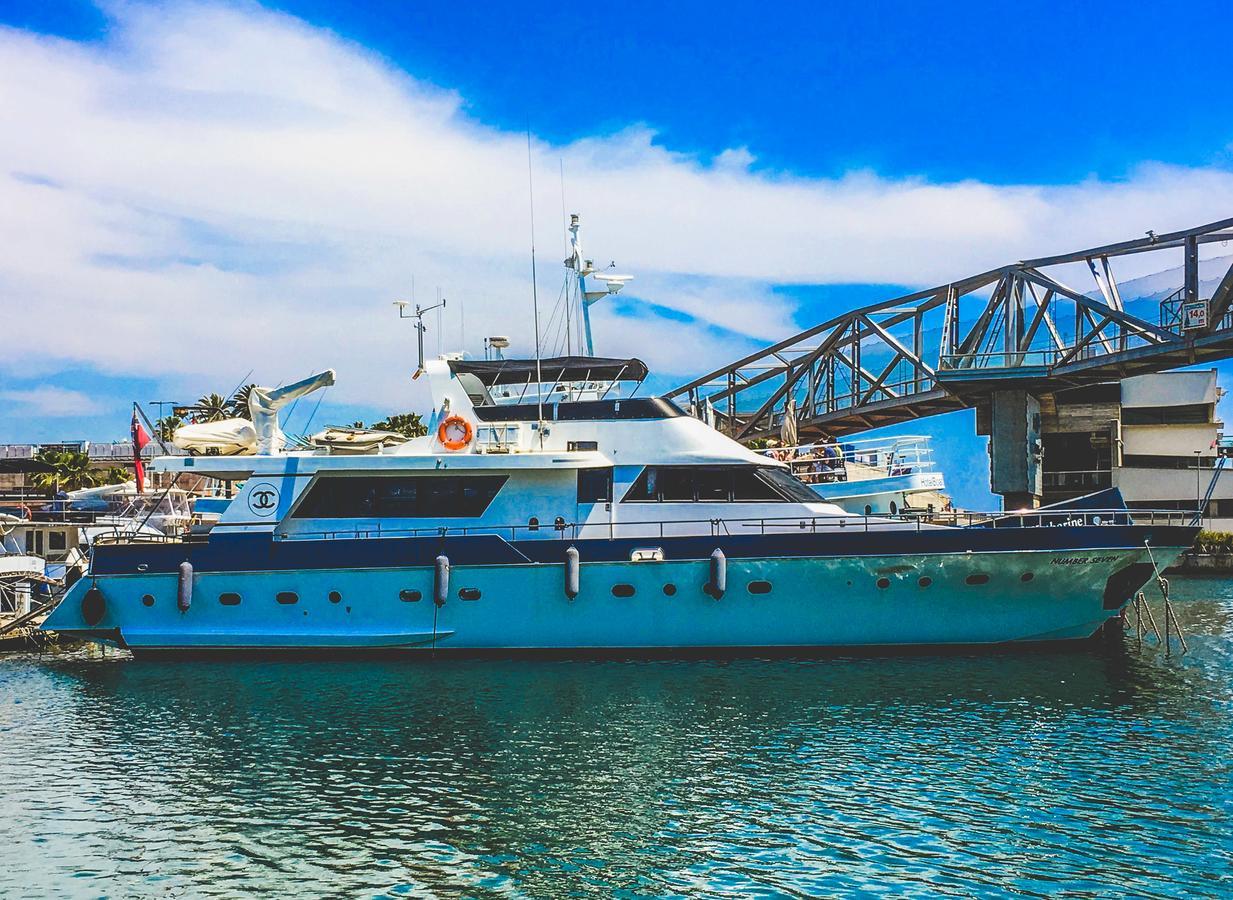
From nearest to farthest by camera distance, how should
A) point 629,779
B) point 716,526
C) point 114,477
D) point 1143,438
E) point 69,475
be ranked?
point 629,779
point 716,526
point 114,477
point 69,475
point 1143,438

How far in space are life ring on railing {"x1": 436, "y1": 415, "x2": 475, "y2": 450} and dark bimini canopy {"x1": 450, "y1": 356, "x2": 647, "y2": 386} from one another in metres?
1.39

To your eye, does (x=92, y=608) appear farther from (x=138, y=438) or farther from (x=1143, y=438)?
(x=1143, y=438)

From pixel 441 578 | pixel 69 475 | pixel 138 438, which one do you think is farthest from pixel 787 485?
pixel 69 475

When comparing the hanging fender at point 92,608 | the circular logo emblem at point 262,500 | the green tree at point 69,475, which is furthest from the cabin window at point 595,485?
the green tree at point 69,475

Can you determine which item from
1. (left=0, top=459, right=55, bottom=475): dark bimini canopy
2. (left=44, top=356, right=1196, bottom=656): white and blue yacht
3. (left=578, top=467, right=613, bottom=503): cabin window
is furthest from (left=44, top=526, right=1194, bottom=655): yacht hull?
(left=0, top=459, right=55, bottom=475): dark bimini canopy

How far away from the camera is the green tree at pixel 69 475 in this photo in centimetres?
5350

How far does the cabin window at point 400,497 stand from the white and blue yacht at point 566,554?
29 millimetres

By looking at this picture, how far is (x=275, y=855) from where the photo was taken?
10156mm

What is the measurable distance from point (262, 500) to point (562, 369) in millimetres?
6629

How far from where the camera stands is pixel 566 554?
19094 millimetres

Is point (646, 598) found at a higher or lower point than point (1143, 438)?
lower

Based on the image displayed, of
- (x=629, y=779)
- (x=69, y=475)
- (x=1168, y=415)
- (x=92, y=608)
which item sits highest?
(x=1168, y=415)

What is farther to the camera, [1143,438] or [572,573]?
[1143,438]

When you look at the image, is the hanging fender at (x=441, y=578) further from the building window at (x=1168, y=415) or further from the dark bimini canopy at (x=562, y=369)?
the building window at (x=1168, y=415)
